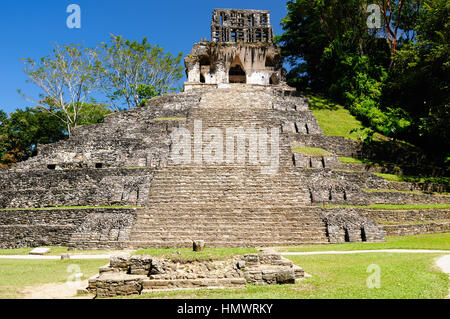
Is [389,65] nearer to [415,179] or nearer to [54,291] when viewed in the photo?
[415,179]

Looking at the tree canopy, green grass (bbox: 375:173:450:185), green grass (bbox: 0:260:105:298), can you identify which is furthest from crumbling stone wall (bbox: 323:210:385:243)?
the tree canopy

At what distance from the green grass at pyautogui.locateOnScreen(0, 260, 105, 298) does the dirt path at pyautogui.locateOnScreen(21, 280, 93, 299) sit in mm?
172

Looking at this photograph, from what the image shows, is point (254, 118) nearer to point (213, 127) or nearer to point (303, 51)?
point (213, 127)

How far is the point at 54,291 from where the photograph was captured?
5828 millimetres

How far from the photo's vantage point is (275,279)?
5.93m

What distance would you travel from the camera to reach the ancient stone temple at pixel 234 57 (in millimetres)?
28906

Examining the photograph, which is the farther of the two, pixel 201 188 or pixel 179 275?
pixel 201 188

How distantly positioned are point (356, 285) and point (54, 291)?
5.39 meters

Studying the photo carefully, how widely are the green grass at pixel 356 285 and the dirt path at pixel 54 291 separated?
4.60 feet

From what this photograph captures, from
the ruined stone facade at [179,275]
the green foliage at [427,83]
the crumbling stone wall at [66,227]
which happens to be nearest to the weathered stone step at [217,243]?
the crumbling stone wall at [66,227]

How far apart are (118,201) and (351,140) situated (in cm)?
1328

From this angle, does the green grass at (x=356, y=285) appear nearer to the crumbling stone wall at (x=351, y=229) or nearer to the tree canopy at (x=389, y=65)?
Result: the crumbling stone wall at (x=351, y=229)

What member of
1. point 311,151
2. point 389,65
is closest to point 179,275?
point 311,151
